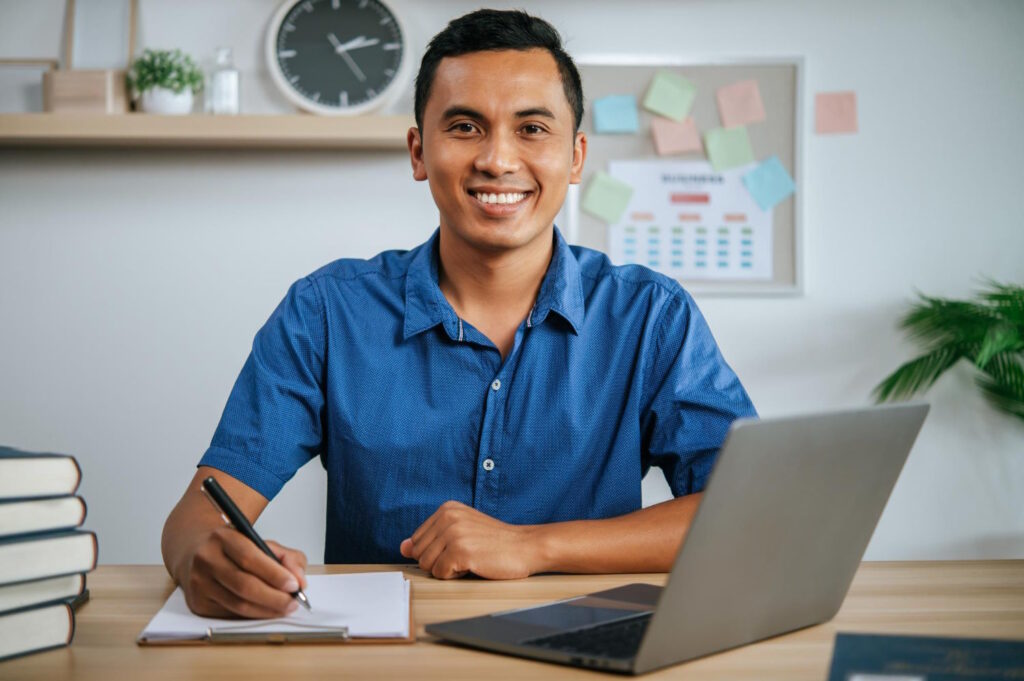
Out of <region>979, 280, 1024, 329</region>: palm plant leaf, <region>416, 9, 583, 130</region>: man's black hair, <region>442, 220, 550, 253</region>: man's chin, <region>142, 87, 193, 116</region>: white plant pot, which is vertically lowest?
<region>979, 280, 1024, 329</region>: palm plant leaf

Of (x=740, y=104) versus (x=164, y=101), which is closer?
(x=164, y=101)

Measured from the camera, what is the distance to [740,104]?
2.74 m

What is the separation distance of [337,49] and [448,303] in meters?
1.33

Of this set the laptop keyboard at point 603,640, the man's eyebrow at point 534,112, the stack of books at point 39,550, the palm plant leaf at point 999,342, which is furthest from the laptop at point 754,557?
the palm plant leaf at point 999,342

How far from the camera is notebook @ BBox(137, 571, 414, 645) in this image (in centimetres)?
85

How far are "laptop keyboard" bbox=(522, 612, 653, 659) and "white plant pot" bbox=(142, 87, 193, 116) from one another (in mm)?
2041

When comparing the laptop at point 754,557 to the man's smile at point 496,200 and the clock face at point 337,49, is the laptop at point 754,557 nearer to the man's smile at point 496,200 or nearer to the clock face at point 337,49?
the man's smile at point 496,200

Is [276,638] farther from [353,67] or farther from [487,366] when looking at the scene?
[353,67]

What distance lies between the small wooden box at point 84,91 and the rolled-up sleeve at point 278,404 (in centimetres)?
128

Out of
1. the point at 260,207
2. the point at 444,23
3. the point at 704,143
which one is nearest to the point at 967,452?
the point at 704,143

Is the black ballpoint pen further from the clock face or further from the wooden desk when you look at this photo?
the clock face

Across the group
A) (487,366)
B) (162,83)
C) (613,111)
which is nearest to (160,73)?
(162,83)

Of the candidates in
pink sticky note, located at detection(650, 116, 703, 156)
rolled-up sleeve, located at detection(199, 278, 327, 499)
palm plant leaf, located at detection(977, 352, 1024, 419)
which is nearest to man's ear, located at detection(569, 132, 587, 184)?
rolled-up sleeve, located at detection(199, 278, 327, 499)

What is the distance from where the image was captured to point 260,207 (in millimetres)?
2695
